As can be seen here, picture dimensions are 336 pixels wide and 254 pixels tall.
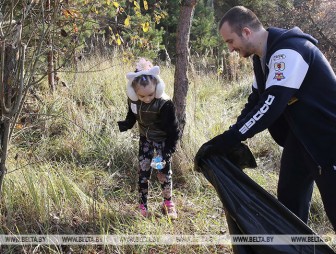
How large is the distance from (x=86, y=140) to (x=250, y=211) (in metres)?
2.91

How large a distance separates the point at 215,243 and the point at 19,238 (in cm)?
154

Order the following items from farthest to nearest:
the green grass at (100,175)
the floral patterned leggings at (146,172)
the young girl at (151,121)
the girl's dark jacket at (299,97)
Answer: the floral patterned leggings at (146,172), the young girl at (151,121), the green grass at (100,175), the girl's dark jacket at (299,97)

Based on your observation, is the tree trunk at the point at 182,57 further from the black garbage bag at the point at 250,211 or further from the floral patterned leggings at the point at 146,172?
the black garbage bag at the point at 250,211

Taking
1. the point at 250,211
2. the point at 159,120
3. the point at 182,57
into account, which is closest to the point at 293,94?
the point at 250,211

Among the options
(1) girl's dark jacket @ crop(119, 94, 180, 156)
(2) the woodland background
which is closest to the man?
(1) girl's dark jacket @ crop(119, 94, 180, 156)

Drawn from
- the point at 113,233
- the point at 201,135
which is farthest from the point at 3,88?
the point at 201,135

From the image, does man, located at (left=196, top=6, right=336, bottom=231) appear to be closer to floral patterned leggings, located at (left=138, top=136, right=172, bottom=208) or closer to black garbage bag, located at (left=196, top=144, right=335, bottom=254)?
black garbage bag, located at (left=196, top=144, right=335, bottom=254)

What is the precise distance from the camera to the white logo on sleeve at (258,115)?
2414 millimetres

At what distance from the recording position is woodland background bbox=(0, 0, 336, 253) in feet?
10.5

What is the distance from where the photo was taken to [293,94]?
8.18 feet

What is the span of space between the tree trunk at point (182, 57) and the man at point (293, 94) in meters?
1.83

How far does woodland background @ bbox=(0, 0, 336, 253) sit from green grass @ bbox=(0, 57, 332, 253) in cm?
1

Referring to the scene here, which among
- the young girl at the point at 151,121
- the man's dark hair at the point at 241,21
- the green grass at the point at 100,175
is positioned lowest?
the green grass at the point at 100,175

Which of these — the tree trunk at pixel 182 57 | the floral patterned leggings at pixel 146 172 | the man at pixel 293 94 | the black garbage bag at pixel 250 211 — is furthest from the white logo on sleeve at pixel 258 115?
A: the tree trunk at pixel 182 57
